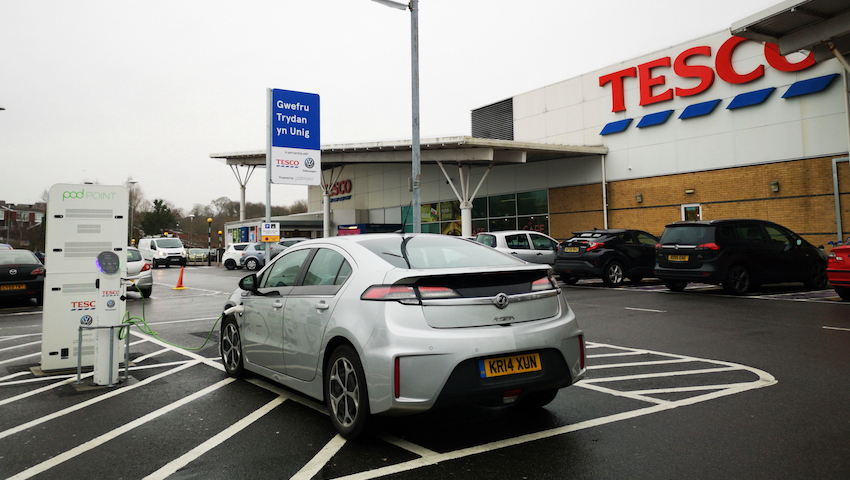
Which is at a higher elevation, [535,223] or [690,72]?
[690,72]

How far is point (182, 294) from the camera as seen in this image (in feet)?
54.6

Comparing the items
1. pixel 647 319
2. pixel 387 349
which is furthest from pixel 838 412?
pixel 647 319

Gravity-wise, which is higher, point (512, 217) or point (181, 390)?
point (512, 217)

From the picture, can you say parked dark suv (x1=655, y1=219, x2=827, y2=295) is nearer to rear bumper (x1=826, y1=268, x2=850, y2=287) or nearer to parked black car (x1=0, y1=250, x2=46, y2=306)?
rear bumper (x1=826, y1=268, x2=850, y2=287)

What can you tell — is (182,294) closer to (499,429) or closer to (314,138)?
(314,138)

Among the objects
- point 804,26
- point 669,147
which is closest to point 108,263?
point 804,26

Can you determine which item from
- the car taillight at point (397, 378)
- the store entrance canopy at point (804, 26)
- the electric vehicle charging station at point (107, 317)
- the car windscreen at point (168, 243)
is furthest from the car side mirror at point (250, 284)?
the car windscreen at point (168, 243)

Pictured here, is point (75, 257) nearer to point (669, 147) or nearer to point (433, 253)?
point (433, 253)

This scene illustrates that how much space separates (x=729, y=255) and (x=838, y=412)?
28.1 ft

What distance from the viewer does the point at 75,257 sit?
623 cm

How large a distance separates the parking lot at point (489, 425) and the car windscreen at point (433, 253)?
1141 mm

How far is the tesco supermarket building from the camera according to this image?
18.2 m

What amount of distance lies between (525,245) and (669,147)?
9370 mm

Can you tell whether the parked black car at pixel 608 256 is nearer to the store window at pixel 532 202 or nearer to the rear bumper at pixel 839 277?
the rear bumper at pixel 839 277
